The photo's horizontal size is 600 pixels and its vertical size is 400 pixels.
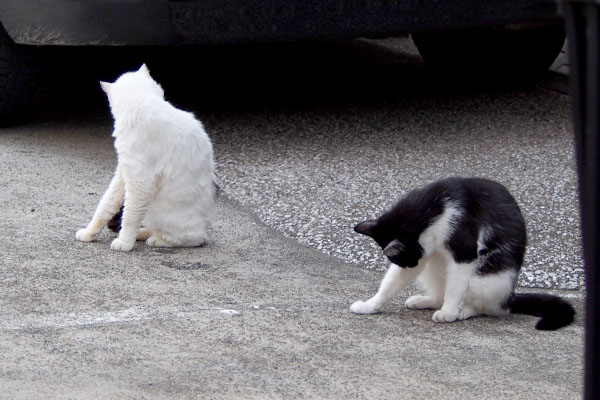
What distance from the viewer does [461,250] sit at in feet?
11.5

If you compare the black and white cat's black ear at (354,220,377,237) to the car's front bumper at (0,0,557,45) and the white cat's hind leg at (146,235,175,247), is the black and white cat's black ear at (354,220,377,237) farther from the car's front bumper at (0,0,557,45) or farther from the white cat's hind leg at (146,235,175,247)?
the car's front bumper at (0,0,557,45)

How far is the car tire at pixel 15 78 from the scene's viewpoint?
225 inches

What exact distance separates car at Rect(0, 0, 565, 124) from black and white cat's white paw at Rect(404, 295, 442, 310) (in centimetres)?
196

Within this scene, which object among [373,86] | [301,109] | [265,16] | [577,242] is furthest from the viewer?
[373,86]

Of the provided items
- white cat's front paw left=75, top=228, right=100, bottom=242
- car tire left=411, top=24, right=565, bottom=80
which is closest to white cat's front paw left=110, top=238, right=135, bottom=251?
white cat's front paw left=75, top=228, right=100, bottom=242

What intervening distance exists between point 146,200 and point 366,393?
1710 mm

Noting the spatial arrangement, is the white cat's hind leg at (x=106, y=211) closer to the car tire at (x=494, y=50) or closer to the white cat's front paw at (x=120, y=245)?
the white cat's front paw at (x=120, y=245)

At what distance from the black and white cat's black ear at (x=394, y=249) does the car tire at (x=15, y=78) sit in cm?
315

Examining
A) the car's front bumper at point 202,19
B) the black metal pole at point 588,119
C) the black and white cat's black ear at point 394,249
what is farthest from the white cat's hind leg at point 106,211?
the black metal pole at point 588,119

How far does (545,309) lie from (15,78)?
147 inches

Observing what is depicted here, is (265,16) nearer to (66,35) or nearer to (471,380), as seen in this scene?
(66,35)

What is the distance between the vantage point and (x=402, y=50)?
8.69 metres

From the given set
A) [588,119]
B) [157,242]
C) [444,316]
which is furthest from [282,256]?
[588,119]

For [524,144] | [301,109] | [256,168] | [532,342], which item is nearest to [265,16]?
[256,168]
